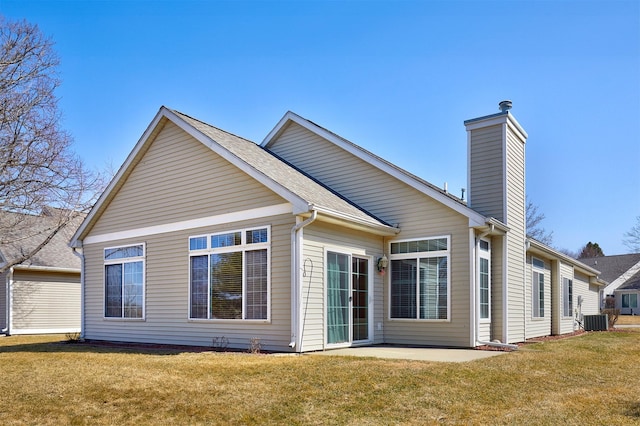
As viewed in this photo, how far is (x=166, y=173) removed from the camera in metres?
14.2

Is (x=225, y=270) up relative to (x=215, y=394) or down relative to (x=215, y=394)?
up

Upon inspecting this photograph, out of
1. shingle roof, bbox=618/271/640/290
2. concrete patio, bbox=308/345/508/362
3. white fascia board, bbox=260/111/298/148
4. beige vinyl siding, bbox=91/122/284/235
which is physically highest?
→ white fascia board, bbox=260/111/298/148

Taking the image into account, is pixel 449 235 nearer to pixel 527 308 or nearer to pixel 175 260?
pixel 527 308

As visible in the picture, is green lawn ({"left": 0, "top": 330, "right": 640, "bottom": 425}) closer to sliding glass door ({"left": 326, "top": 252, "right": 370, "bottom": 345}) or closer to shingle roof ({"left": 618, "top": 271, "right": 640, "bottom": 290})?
sliding glass door ({"left": 326, "top": 252, "right": 370, "bottom": 345})

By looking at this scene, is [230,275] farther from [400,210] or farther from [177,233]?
[400,210]

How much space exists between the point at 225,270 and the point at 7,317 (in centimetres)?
1315

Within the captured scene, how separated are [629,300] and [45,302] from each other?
43.3 m

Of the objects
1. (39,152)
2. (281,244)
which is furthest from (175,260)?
(39,152)

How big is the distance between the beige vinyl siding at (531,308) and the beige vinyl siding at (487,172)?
9.82 feet

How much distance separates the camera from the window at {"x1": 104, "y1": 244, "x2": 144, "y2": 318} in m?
14.5

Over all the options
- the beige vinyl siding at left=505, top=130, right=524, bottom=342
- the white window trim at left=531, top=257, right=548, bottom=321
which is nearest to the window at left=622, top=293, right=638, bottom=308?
the white window trim at left=531, top=257, right=548, bottom=321

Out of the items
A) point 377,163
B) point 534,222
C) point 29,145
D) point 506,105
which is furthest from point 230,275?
point 534,222

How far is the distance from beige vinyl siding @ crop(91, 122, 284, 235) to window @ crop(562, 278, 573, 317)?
1196 cm

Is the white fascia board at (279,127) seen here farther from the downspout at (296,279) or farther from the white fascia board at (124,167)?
the downspout at (296,279)
